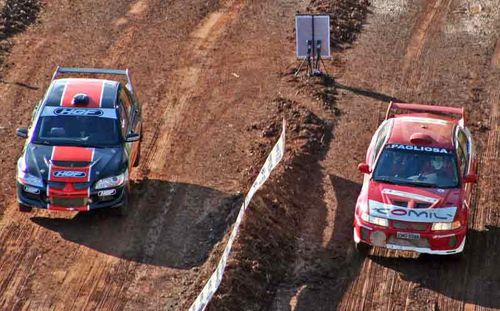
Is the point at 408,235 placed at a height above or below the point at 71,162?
below

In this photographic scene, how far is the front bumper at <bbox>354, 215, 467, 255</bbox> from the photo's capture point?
55.7ft

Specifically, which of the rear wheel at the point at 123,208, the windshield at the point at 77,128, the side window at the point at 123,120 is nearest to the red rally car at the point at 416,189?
the rear wheel at the point at 123,208

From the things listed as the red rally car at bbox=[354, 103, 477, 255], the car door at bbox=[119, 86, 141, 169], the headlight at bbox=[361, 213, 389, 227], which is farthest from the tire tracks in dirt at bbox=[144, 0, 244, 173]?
the headlight at bbox=[361, 213, 389, 227]

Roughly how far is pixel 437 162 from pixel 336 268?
2508 mm

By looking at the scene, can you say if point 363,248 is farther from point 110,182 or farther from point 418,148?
point 110,182

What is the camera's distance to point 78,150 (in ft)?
61.3

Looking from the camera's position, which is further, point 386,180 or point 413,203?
point 386,180

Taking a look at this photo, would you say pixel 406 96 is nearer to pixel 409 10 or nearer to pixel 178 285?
pixel 409 10

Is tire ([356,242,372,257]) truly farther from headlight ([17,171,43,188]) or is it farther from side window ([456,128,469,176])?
headlight ([17,171,43,188])

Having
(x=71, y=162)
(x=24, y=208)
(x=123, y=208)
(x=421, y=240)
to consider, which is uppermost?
(x=71, y=162)

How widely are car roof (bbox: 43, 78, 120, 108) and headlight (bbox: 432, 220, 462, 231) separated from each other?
646cm

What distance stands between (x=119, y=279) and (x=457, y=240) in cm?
550

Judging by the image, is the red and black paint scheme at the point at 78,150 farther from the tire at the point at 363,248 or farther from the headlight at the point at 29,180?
the tire at the point at 363,248

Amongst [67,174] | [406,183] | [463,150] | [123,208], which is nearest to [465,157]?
[463,150]
